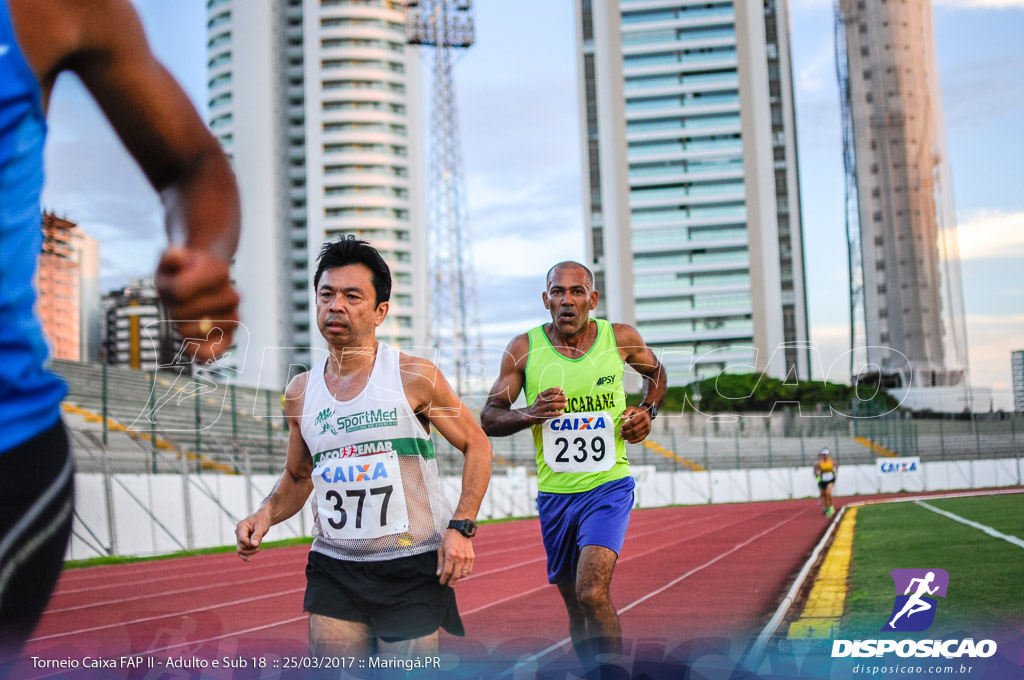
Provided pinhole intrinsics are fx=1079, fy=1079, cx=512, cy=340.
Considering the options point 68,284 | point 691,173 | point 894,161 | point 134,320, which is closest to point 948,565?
point 134,320

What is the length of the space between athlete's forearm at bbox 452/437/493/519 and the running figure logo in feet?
7.22

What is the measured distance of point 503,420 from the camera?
5.56 meters

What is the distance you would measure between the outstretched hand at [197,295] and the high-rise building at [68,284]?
23 centimetres

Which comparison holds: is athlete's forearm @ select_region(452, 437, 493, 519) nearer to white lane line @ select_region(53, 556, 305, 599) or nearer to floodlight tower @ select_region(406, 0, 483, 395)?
white lane line @ select_region(53, 556, 305, 599)

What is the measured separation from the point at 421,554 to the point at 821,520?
19.0 meters

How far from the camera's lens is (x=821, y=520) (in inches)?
842

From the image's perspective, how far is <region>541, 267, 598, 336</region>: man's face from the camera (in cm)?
555

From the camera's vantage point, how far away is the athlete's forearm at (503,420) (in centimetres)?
539

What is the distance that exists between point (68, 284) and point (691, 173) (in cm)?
8358

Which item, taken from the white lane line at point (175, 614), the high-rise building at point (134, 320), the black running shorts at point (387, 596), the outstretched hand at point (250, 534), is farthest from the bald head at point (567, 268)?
the white lane line at point (175, 614)

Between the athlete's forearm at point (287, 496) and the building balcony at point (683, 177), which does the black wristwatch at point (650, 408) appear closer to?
the athlete's forearm at point (287, 496)

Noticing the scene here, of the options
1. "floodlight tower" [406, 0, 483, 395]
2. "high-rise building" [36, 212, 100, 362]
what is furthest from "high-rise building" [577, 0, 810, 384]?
"high-rise building" [36, 212, 100, 362]

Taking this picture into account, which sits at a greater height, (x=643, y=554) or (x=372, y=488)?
(x=372, y=488)

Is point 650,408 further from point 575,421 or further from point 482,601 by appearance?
point 482,601
